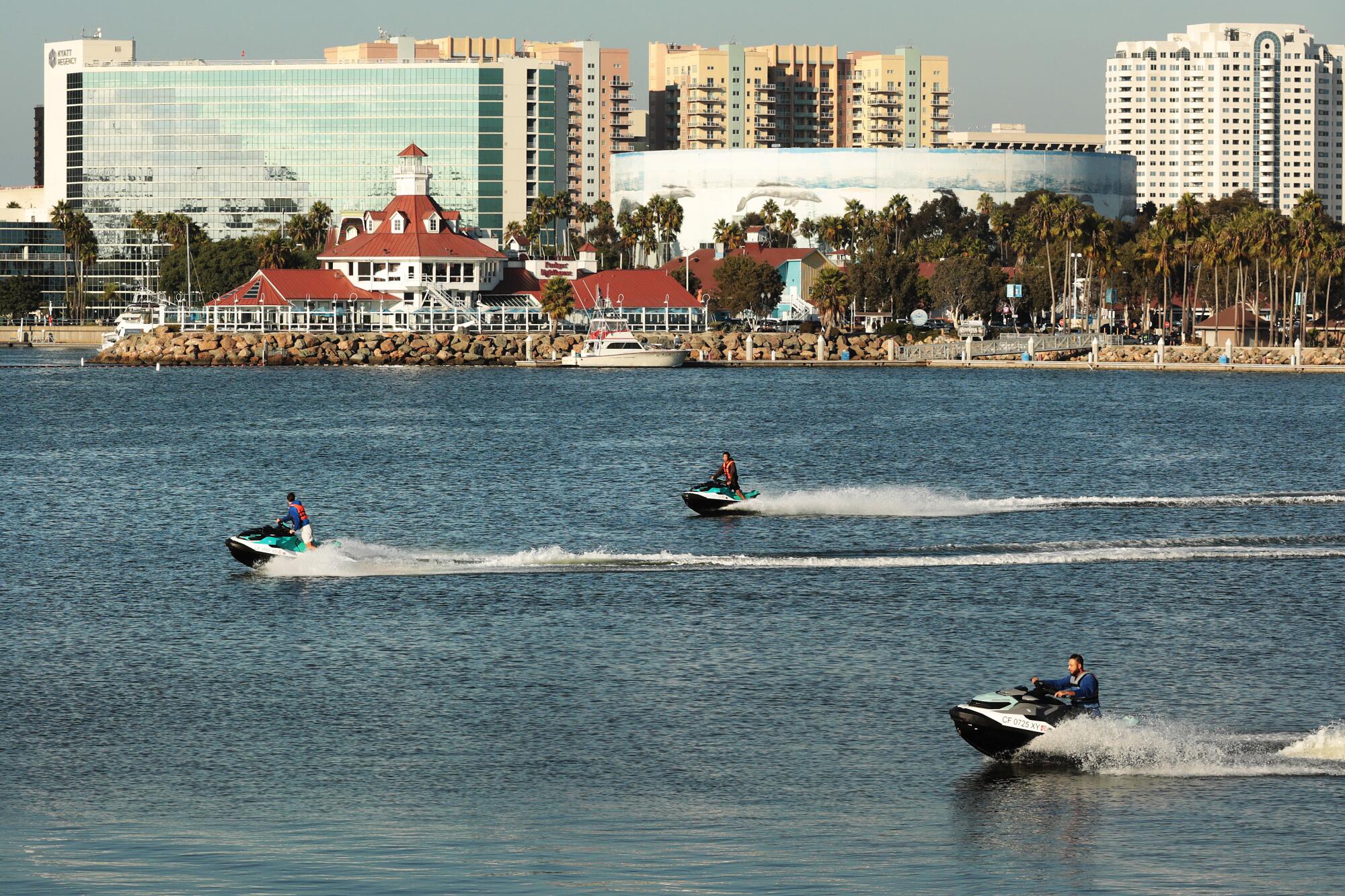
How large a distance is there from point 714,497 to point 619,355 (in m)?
125

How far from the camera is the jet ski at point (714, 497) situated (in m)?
64.5

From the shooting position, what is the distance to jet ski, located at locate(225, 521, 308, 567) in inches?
2032

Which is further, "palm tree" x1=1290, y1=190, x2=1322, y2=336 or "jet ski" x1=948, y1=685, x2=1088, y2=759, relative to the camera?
"palm tree" x1=1290, y1=190, x2=1322, y2=336

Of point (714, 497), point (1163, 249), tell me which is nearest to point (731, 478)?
point (714, 497)

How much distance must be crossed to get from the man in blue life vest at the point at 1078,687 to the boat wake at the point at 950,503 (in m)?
34.3

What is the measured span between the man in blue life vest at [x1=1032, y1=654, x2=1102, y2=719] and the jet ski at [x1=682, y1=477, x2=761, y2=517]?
31.7 m

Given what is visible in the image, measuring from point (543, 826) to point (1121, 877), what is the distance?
29.3 feet

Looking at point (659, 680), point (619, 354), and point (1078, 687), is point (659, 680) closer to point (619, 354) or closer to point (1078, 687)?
point (1078, 687)

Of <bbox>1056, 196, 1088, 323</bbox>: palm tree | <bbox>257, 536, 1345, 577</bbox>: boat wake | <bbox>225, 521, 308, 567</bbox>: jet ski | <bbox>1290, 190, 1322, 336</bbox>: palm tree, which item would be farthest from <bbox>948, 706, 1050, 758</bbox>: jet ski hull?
<bbox>1056, 196, 1088, 323</bbox>: palm tree

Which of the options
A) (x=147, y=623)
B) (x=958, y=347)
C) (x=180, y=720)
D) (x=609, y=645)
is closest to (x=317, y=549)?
(x=147, y=623)

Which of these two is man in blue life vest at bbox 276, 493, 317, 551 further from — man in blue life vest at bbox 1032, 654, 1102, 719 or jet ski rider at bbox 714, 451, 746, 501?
man in blue life vest at bbox 1032, 654, 1102, 719

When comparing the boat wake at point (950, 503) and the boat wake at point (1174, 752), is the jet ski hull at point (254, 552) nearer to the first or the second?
the boat wake at point (950, 503)


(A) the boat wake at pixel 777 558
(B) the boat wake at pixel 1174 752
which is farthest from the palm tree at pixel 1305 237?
(B) the boat wake at pixel 1174 752

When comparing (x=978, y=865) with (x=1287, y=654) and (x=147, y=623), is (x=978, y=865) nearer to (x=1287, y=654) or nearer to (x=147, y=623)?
(x=1287, y=654)
